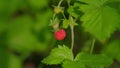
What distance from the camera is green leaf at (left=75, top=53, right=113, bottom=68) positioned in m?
1.42

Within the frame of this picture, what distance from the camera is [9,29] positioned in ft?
9.25

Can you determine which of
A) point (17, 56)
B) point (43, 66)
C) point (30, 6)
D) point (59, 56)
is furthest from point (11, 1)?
point (59, 56)

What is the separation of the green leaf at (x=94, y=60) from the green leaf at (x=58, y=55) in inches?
1.7

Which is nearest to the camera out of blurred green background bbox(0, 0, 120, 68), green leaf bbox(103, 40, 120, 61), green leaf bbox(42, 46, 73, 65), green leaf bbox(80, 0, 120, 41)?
green leaf bbox(80, 0, 120, 41)

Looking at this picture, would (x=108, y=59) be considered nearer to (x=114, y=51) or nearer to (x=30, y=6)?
(x=114, y=51)

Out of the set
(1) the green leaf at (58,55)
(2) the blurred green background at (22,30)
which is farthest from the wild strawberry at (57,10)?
(2) the blurred green background at (22,30)

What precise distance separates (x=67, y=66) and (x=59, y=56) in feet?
0.28

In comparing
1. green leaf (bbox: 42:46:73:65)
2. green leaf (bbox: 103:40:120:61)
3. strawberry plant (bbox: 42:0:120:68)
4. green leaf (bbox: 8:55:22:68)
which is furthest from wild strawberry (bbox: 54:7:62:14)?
green leaf (bbox: 8:55:22:68)

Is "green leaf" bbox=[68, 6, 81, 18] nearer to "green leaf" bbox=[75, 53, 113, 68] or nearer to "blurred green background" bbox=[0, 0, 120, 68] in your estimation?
"green leaf" bbox=[75, 53, 113, 68]

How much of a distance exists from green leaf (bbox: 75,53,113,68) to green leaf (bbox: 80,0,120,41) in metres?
0.15

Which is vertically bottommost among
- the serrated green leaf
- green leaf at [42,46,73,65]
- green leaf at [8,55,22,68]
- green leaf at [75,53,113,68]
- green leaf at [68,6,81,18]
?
green leaf at [8,55,22,68]

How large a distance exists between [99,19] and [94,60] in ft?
0.54

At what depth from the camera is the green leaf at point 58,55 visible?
146 centimetres

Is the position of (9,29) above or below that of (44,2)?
below
